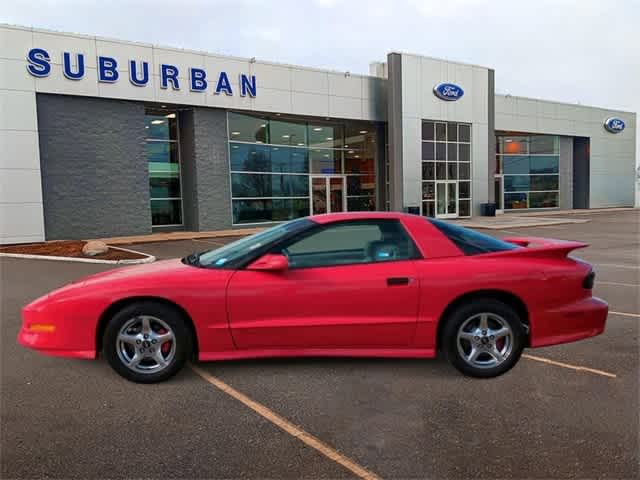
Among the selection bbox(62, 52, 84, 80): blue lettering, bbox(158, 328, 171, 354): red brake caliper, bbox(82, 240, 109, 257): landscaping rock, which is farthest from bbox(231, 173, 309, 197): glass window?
bbox(158, 328, 171, 354): red brake caliper

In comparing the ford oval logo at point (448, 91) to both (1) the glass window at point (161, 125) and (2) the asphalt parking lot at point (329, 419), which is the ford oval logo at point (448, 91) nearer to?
(1) the glass window at point (161, 125)

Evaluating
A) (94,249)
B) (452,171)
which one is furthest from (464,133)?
(94,249)

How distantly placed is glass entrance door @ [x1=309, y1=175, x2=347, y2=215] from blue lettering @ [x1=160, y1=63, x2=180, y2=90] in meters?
8.77

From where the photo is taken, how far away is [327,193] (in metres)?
27.0

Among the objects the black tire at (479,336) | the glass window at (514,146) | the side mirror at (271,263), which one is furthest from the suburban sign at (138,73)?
the glass window at (514,146)

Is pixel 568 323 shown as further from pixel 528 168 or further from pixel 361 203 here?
pixel 528 168

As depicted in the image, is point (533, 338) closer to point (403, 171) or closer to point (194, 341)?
point (194, 341)

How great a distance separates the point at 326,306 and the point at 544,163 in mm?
36513

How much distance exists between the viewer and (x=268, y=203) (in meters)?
24.4

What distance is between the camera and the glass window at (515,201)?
35419mm

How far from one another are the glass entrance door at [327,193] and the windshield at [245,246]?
21430 mm

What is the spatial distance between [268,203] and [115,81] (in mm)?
8705

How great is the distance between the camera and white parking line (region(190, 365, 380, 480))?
2768 millimetres

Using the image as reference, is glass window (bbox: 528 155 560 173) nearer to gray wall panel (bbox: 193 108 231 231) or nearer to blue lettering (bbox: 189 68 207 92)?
gray wall panel (bbox: 193 108 231 231)
